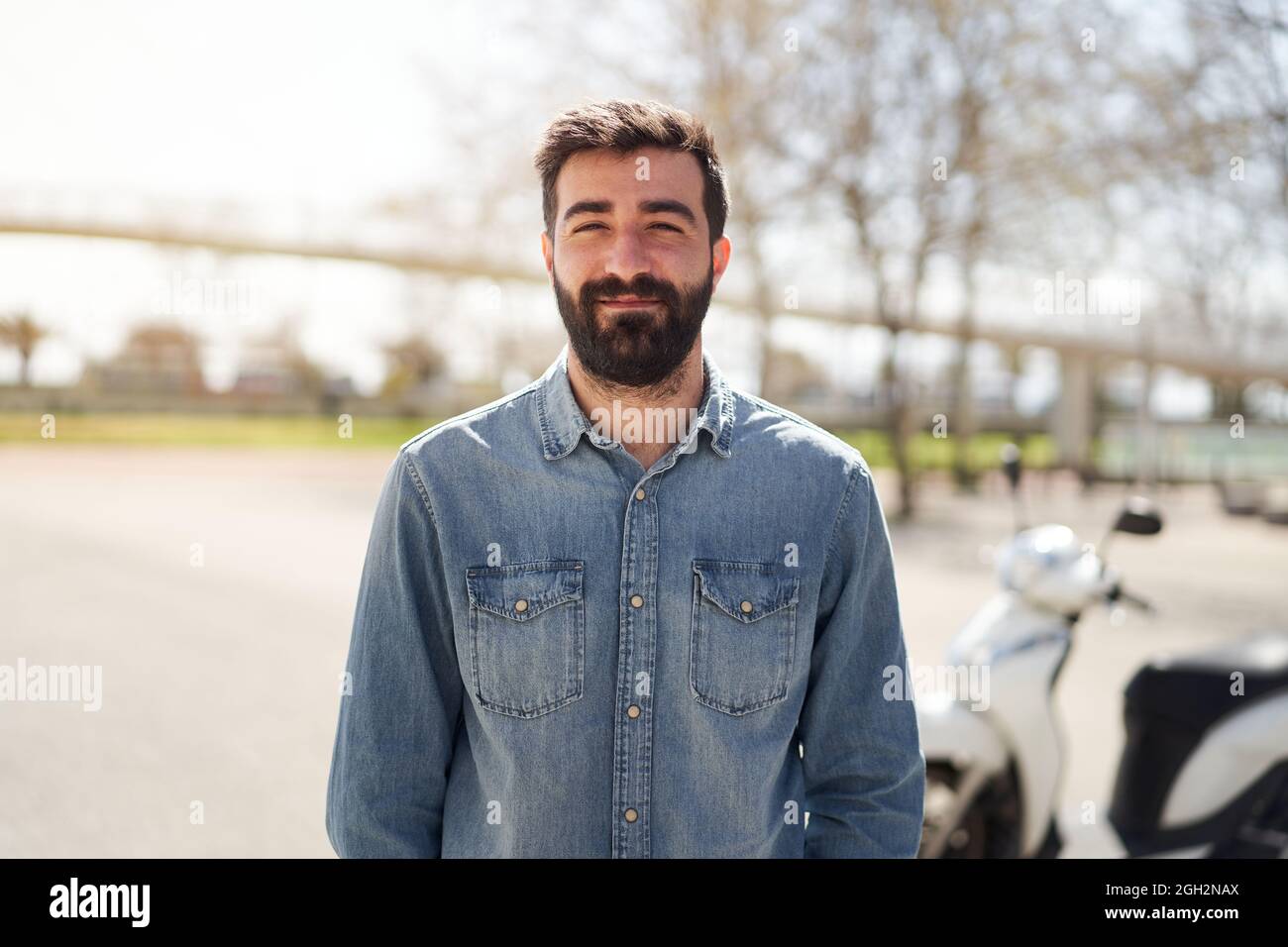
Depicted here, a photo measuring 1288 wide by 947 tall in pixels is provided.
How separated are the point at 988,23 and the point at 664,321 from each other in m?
15.0

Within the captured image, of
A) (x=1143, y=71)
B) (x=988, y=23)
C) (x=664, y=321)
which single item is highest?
(x=988, y=23)

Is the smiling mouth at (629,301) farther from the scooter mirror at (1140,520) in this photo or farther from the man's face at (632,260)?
the scooter mirror at (1140,520)

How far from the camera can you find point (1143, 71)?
1266 cm

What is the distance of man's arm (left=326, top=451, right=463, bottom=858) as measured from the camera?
1.77 m

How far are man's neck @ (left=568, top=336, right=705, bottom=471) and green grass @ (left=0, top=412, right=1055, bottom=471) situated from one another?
25.6m

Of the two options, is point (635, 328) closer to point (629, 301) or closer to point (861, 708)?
point (629, 301)

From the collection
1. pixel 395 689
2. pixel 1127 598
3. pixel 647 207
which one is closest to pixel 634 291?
pixel 647 207

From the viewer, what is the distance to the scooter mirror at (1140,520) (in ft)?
9.87

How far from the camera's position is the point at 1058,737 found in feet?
10.8

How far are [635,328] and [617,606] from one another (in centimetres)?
45
